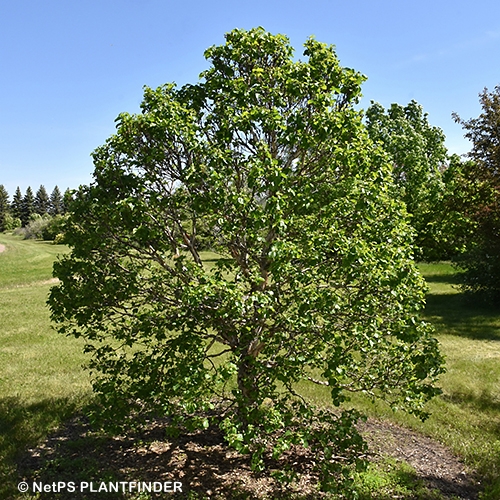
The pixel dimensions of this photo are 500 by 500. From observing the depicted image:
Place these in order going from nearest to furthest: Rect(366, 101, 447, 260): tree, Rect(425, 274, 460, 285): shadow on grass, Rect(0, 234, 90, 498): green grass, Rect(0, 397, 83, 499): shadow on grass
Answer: Rect(0, 397, 83, 499): shadow on grass
Rect(0, 234, 90, 498): green grass
Rect(366, 101, 447, 260): tree
Rect(425, 274, 460, 285): shadow on grass

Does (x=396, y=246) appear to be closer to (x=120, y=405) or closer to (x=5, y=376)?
(x=120, y=405)

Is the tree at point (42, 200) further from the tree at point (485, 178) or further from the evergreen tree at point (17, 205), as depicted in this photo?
the tree at point (485, 178)

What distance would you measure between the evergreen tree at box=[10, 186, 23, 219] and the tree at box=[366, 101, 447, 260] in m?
90.9

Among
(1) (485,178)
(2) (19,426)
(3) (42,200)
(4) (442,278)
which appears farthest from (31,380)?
(3) (42,200)

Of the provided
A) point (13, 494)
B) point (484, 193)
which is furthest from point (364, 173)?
point (484, 193)

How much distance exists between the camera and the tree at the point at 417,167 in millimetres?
22922

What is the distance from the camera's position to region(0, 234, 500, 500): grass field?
23.5ft

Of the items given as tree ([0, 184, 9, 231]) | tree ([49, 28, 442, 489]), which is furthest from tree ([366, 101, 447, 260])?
tree ([0, 184, 9, 231])

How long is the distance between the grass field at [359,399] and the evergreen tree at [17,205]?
303 ft

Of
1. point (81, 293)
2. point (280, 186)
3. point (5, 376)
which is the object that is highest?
point (280, 186)

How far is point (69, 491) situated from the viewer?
225 inches

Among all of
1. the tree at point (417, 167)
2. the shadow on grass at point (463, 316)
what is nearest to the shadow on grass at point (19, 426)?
the shadow on grass at point (463, 316)

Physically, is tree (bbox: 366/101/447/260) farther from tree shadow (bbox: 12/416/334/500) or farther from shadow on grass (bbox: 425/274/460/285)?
tree shadow (bbox: 12/416/334/500)

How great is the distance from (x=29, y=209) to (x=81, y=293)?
104 m
